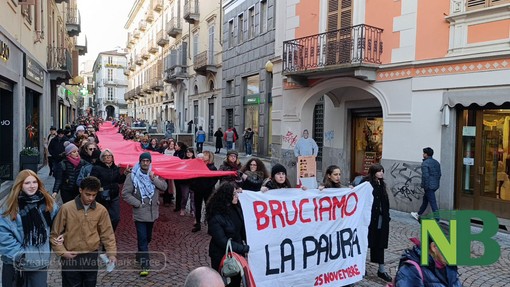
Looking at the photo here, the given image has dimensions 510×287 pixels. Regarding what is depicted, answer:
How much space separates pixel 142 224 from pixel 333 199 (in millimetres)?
2845

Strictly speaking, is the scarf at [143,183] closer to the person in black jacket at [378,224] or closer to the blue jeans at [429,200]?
the person in black jacket at [378,224]

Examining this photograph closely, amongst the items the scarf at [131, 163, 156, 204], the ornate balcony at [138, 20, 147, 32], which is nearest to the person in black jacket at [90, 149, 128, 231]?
the scarf at [131, 163, 156, 204]

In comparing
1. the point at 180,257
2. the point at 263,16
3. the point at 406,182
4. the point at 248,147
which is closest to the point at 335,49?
the point at 406,182

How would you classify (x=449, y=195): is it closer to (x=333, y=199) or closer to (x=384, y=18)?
(x=384, y=18)

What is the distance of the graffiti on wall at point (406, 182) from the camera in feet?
37.5

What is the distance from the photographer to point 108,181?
6730 mm

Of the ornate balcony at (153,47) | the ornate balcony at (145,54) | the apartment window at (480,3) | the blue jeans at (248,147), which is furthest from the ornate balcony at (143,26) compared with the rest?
the apartment window at (480,3)

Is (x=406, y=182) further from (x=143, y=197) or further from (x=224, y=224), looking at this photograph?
(x=224, y=224)

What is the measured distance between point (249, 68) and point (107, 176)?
1849cm

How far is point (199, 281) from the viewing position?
2.04 m

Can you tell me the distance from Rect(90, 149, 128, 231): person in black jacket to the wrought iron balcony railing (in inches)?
320

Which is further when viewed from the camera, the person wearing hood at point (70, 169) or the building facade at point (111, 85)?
the building facade at point (111, 85)

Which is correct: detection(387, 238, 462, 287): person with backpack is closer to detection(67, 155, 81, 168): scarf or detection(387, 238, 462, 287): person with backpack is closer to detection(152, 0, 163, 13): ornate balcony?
detection(67, 155, 81, 168): scarf

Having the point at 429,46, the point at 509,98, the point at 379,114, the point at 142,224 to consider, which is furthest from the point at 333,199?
the point at 379,114
